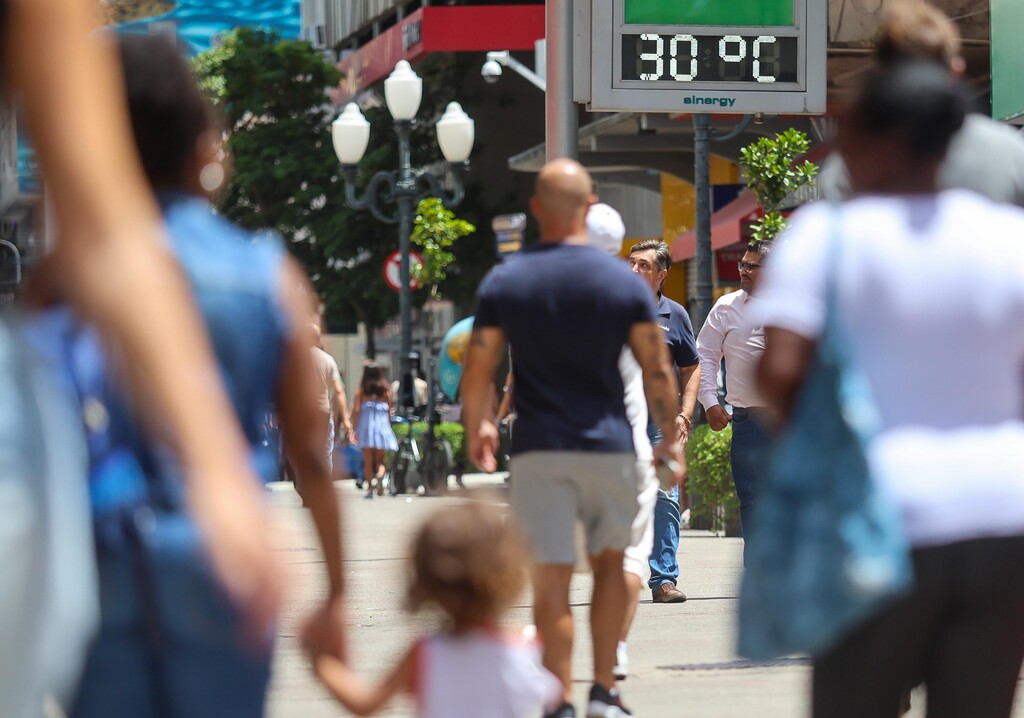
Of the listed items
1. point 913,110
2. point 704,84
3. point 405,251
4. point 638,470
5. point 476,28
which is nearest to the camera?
point 913,110

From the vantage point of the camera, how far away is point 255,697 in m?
2.91

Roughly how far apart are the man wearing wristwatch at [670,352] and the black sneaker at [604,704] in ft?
10.9

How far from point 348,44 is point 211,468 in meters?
58.8

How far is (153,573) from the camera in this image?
9.22ft

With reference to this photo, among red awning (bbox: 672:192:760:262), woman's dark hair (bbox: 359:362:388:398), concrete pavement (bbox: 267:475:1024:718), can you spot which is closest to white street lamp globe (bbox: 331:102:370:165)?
woman's dark hair (bbox: 359:362:388:398)

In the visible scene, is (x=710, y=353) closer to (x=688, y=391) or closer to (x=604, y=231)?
(x=688, y=391)

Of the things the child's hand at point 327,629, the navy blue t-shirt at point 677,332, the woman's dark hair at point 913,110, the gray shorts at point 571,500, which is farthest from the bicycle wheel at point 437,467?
the child's hand at point 327,629

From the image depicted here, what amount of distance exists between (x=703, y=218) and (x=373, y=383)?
10.7m

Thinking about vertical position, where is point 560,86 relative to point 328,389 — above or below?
above

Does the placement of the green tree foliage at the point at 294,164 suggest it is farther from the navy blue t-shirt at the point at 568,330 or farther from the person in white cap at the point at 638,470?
the navy blue t-shirt at the point at 568,330

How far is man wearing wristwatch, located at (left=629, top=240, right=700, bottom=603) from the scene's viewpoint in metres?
10.3

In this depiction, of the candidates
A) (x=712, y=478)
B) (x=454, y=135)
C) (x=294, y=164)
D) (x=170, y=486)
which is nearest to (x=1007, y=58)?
(x=712, y=478)

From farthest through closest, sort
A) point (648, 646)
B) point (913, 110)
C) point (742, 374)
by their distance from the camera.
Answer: point (742, 374)
point (648, 646)
point (913, 110)

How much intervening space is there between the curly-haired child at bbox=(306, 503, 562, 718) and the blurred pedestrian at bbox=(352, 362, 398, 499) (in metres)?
23.5
